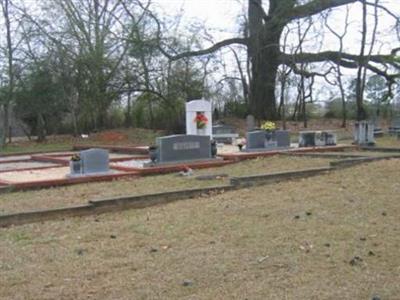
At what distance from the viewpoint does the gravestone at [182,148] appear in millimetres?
12422

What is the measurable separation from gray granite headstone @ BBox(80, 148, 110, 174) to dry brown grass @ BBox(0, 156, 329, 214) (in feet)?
2.54

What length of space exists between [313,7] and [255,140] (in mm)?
12790

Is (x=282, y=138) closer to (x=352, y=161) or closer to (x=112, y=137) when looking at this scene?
(x=352, y=161)

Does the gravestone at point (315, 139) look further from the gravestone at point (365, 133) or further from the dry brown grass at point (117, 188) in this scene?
the dry brown grass at point (117, 188)

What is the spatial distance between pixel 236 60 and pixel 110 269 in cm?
2552

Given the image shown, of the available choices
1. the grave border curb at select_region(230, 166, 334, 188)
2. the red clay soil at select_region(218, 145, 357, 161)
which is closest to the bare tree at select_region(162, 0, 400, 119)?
the red clay soil at select_region(218, 145, 357, 161)

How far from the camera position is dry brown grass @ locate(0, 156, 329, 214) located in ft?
27.4

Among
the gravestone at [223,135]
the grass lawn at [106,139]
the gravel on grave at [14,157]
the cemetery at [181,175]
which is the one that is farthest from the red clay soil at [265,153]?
the grass lawn at [106,139]

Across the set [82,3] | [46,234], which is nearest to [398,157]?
[46,234]

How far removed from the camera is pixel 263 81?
28.5m

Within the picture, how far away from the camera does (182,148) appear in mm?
12695

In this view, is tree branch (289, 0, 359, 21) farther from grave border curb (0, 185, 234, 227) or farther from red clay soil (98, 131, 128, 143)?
grave border curb (0, 185, 234, 227)

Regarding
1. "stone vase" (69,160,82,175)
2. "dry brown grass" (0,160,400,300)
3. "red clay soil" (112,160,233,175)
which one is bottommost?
"dry brown grass" (0,160,400,300)

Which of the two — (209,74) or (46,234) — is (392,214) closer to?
(46,234)
